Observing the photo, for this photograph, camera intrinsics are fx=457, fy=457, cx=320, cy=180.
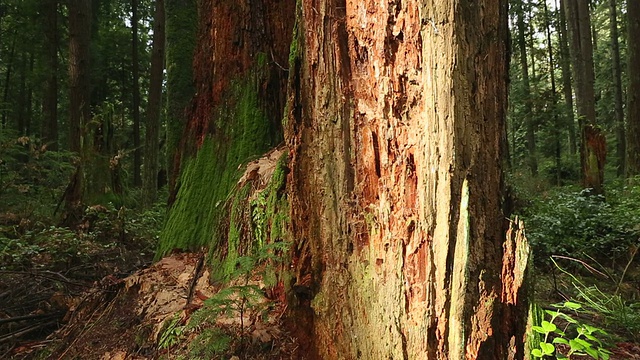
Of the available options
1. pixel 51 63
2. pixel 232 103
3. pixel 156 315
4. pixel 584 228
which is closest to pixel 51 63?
pixel 51 63

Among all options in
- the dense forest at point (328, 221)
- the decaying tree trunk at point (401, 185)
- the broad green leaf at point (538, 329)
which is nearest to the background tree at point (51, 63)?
the dense forest at point (328, 221)

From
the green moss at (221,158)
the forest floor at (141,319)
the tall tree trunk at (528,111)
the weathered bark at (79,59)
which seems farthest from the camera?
the tall tree trunk at (528,111)

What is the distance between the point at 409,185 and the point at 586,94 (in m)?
13.7

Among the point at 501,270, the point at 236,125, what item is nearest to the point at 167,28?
the point at 236,125

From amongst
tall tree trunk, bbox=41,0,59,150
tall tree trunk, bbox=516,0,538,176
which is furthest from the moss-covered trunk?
tall tree trunk, bbox=516,0,538,176

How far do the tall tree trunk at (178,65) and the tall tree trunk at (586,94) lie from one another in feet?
30.0

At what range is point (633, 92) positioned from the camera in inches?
427

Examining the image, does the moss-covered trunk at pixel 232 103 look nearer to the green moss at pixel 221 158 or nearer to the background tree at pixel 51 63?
the green moss at pixel 221 158

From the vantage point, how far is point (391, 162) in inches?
84.4

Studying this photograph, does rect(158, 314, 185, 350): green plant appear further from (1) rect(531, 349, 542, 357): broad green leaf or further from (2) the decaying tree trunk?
(1) rect(531, 349, 542, 357): broad green leaf

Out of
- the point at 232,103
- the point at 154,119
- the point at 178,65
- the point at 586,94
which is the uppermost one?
the point at 586,94

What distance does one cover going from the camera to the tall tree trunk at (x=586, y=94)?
34.2 feet

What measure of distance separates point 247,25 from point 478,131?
8.73ft

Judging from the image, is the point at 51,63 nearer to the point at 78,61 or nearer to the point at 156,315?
the point at 78,61
